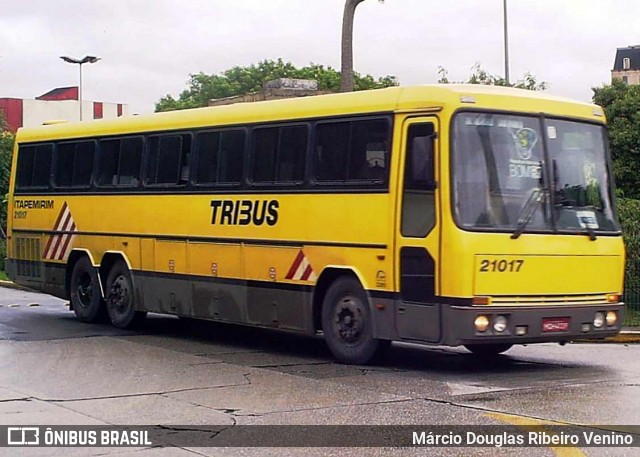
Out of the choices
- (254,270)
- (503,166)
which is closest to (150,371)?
(254,270)

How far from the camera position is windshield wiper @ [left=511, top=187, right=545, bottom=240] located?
12600mm

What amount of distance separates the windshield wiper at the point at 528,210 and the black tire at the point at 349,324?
192cm

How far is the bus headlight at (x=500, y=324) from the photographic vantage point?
12.4 meters

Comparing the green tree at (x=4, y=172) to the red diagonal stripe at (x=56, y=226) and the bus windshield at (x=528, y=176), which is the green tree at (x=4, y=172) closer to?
the red diagonal stripe at (x=56, y=226)

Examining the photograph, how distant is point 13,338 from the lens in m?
16.6

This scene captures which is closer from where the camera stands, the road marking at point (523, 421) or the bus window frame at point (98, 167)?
the road marking at point (523, 421)

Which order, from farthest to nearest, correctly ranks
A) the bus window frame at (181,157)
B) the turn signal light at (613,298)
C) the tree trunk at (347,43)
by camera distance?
the tree trunk at (347,43) < the bus window frame at (181,157) < the turn signal light at (613,298)

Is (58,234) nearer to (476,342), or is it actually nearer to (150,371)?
(150,371)

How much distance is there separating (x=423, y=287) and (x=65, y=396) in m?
3.90

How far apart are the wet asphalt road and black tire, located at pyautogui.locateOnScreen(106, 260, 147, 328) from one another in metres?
0.65

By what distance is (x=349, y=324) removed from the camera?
13.7m

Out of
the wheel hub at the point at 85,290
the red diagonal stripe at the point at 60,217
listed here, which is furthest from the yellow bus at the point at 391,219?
the red diagonal stripe at the point at 60,217

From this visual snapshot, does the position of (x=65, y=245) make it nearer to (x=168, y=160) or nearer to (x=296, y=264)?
(x=168, y=160)

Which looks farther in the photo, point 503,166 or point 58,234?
point 58,234
